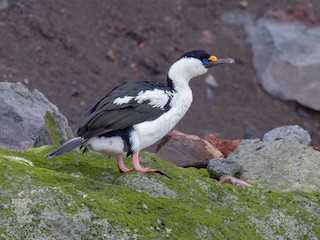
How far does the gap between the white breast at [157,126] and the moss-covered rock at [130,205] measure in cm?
34

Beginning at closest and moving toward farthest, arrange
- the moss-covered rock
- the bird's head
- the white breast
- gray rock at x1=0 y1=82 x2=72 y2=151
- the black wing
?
the moss-covered rock, the black wing, the white breast, the bird's head, gray rock at x1=0 y1=82 x2=72 y2=151

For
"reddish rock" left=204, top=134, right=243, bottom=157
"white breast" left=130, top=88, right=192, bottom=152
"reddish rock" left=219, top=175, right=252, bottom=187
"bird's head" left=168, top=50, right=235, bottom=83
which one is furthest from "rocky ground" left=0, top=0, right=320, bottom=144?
"white breast" left=130, top=88, right=192, bottom=152

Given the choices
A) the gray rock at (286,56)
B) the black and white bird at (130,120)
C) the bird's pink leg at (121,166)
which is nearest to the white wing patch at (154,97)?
the black and white bird at (130,120)

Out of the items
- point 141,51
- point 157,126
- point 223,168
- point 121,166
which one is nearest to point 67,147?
point 121,166

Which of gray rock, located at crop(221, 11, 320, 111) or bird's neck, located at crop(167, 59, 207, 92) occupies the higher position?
bird's neck, located at crop(167, 59, 207, 92)

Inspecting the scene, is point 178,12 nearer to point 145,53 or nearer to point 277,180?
point 145,53

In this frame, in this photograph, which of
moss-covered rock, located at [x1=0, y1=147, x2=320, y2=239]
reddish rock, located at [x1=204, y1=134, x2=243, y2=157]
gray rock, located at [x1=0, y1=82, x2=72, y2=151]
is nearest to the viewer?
moss-covered rock, located at [x1=0, y1=147, x2=320, y2=239]

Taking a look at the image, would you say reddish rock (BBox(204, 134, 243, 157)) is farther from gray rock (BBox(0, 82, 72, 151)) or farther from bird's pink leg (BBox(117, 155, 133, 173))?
bird's pink leg (BBox(117, 155, 133, 173))

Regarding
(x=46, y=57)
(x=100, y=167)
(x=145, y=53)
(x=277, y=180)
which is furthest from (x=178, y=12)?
(x=100, y=167)

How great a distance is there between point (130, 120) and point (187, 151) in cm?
280

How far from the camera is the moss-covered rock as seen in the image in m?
5.90

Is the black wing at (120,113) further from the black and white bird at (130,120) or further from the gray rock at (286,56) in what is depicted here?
the gray rock at (286,56)

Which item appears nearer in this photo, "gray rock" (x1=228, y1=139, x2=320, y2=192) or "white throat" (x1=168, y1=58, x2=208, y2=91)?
"white throat" (x1=168, y1=58, x2=208, y2=91)

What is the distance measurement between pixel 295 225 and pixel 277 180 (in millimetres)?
2130
